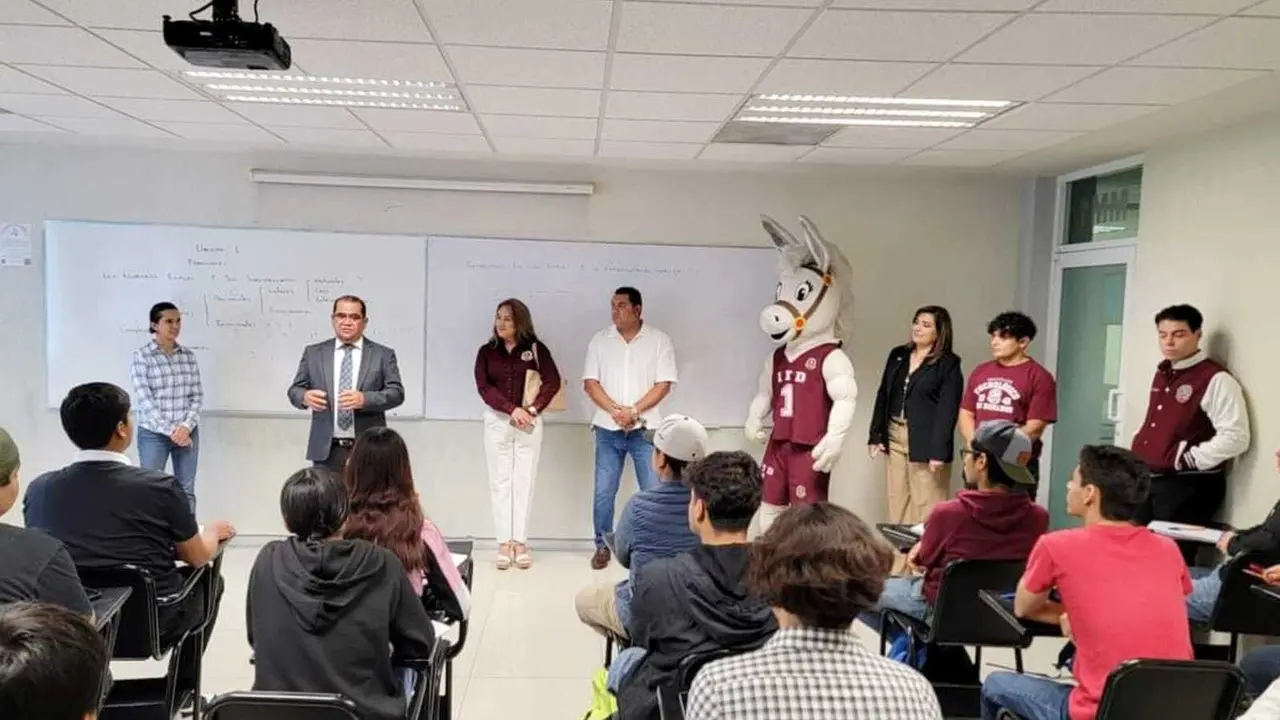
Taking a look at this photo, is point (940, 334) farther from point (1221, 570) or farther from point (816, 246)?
point (1221, 570)

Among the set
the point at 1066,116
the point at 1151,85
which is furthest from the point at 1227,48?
the point at 1066,116

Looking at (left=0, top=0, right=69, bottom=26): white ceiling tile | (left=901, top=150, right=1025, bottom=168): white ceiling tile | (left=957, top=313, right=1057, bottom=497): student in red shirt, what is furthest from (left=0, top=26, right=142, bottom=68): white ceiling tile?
(left=957, top=313, right=1057, bottom=497): student in red shirt

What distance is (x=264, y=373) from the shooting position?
17.5 feet

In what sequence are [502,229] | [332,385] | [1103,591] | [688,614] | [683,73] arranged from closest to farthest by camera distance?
[688,614] < [1103,591] < [683,73] < [332,385] < [502,229]

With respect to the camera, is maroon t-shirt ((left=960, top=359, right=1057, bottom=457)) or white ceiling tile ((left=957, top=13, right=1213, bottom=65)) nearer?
white ceiling tile ((left=957, top=13, right=1213, bottom=65))

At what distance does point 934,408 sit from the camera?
15.6 ft

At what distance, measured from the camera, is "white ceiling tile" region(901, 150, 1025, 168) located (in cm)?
469

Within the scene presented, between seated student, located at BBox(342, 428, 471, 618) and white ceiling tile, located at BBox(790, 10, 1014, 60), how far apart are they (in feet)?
5.66

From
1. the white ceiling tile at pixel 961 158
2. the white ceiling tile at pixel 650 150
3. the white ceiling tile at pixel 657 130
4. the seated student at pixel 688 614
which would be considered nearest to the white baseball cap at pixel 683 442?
the seated student at pixel 688 614

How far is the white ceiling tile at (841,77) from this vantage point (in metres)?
3.05

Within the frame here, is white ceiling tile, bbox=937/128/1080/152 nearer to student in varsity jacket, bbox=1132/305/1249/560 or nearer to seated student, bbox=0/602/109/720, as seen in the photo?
student in varsity jacket, bbox=1132/305/1249/560

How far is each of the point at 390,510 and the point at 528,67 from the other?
1.65 meters

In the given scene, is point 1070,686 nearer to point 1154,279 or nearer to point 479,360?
point 1154,279

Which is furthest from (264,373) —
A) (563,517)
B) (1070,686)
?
(1070,686)
